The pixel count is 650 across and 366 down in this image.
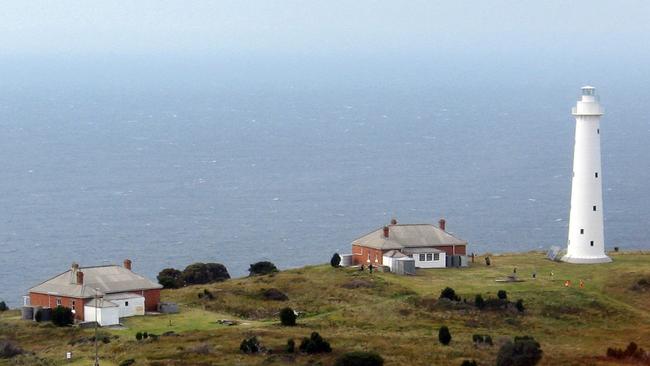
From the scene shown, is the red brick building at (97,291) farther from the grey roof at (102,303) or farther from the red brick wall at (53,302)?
the grey roof at (102,303)

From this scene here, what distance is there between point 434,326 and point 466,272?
15.9 m

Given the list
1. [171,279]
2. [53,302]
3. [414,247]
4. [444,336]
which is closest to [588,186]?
[414,247]

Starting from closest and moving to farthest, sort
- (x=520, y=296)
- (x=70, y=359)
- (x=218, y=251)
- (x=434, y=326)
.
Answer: (x=70, y=359) < (x=434, y=326) < (x=520, y=296) < (x=218, y=251)

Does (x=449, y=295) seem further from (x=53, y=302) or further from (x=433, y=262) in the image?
(x=53, y=302)

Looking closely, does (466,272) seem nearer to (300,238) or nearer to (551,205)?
(300,238)

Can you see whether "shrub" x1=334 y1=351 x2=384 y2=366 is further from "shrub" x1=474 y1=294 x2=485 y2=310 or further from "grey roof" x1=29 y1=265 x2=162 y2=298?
"grey roof" x1=29 y1=265 x2=162 y2=298

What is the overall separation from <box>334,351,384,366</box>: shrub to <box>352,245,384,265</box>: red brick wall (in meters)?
28.7

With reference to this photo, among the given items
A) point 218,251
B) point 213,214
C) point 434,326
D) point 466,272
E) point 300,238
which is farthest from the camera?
point 213,214

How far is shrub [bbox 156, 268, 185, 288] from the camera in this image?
9225 centimetres

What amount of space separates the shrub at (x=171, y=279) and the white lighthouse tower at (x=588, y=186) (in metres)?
26.0

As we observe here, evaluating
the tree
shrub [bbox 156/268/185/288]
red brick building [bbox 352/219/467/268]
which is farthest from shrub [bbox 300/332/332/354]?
shrub [bbox 156/268/185/288]

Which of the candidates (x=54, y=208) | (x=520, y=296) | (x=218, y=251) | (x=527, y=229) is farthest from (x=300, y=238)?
(x=520, y=296)

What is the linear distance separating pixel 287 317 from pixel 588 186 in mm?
27208

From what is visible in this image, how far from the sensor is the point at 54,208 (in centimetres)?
17638
